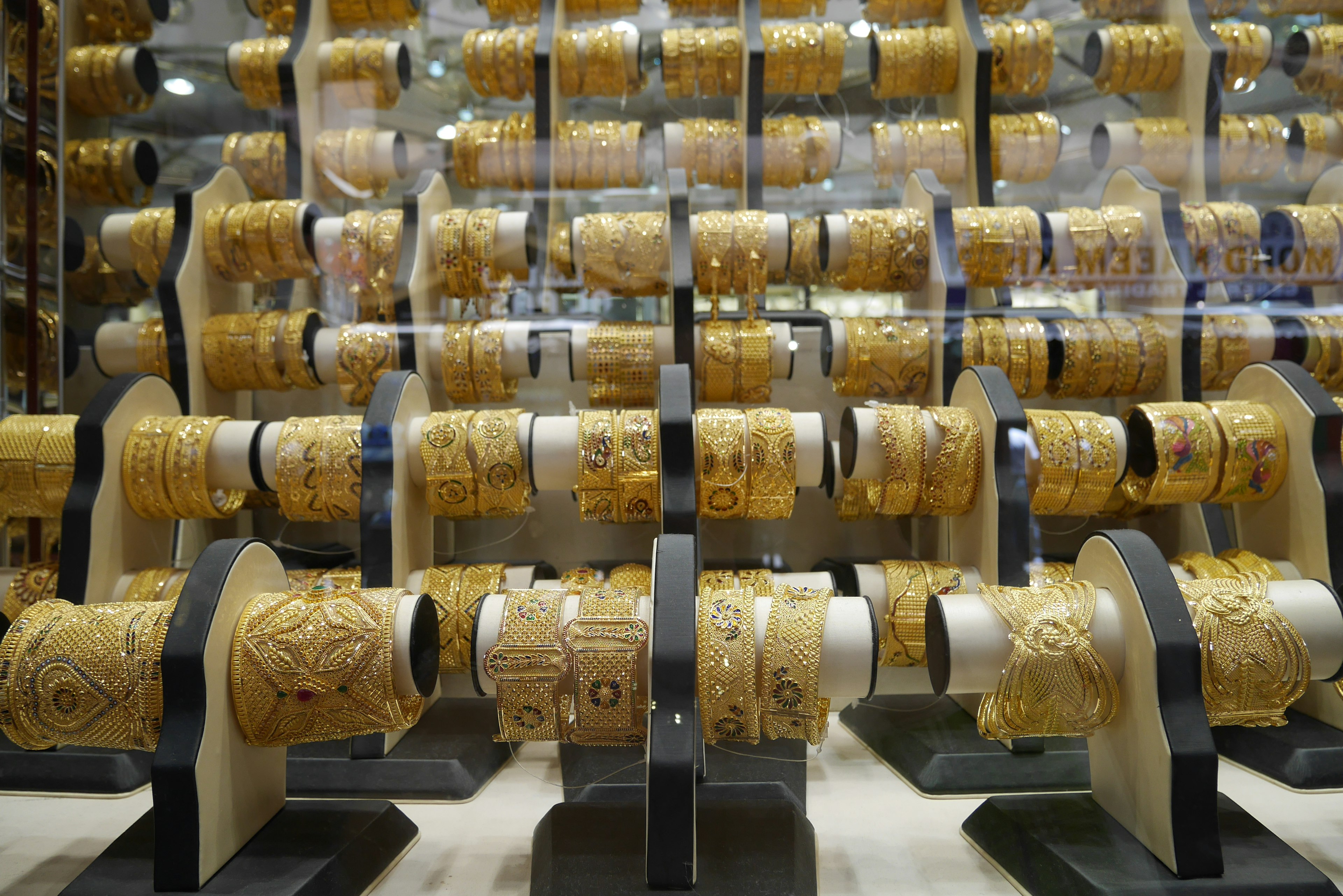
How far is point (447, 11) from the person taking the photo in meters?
1.47

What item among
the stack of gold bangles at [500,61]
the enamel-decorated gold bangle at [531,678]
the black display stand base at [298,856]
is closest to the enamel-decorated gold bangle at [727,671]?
the enamel-decorated gold bangle at [531,678]

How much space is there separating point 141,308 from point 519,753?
1006 millimetres

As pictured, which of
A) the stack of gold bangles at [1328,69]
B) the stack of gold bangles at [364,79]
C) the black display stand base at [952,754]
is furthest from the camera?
the stack of gold bangles at [364,79]

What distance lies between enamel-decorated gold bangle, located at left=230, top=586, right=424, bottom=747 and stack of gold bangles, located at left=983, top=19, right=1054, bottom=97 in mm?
1402

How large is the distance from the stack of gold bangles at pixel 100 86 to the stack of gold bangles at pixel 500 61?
1.90 feet

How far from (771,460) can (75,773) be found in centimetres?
95

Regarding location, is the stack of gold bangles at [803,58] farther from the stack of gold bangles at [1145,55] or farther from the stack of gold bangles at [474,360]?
the stack of gold bangles at [474,360]

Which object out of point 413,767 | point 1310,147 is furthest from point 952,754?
point 1310,147

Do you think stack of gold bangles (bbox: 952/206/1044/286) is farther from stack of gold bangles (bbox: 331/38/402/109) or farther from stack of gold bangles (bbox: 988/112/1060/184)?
stack of gold bangles (bbox: 331/38/402/109)

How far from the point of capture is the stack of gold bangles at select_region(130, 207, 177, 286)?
52.2 inches

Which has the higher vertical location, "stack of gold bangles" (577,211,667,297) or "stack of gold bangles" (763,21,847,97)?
"stack of gold bangles" (763,21,847,97)

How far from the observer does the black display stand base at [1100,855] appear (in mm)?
720

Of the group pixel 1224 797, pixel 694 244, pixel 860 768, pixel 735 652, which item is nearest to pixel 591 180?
pixel 694 244

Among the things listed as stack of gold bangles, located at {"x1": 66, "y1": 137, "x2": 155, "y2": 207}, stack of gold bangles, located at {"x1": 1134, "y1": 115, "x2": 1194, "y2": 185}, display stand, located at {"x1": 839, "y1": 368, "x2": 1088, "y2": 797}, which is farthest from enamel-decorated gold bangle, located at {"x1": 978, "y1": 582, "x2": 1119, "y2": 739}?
stack of gold bangles, located at {"x1": 66, "y1": 137, "x2": 155, "y2": 207}
